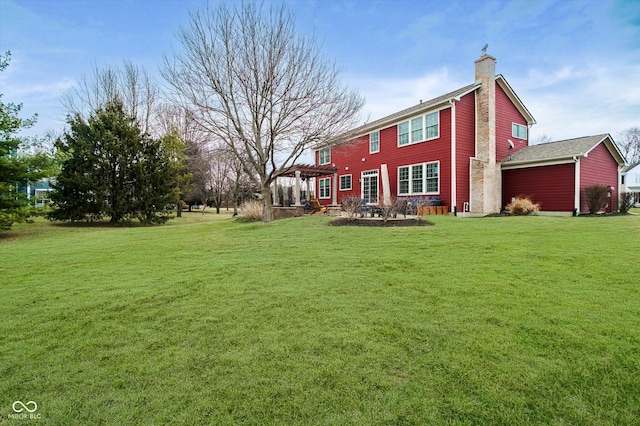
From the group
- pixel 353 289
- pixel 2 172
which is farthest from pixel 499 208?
pixel 2 172

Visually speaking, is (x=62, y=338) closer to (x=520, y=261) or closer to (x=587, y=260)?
(x=520, y=261)

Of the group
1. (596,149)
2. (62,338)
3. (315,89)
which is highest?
(315,89)

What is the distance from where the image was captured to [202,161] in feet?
92.7

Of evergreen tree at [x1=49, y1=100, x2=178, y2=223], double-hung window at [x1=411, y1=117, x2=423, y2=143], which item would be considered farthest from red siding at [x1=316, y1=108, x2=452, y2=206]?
evergreen tree at [x1=49, y1=100, x2=178, y2=223]

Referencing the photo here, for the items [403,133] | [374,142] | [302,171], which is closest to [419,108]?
[403,133]

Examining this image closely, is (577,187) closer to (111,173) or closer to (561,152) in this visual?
(561,152)

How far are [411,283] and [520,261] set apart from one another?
2.32 meters

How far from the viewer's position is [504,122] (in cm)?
1809

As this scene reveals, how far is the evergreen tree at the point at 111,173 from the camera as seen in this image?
1775 cm

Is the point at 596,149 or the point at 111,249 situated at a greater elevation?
the point at 596,149

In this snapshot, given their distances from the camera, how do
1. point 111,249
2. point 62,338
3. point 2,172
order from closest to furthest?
point 62,338, point 111,249, point 2,172

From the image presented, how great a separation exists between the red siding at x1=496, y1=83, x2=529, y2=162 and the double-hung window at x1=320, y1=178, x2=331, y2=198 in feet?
38.4

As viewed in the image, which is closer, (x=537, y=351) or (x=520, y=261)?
(x=537, y=351)

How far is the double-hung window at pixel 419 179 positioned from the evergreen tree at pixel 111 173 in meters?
14.4
